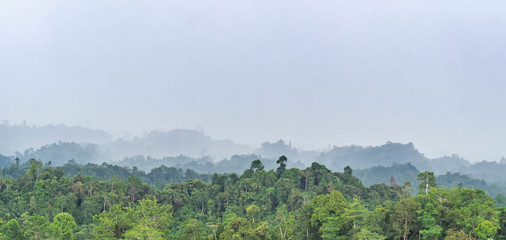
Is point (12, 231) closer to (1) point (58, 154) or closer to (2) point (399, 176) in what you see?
(2) point (399, 176)

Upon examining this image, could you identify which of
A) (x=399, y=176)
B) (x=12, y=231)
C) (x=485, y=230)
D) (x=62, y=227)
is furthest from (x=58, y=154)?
(x=485, y=230)

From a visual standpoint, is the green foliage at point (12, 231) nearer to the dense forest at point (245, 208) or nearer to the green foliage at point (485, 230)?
the dense forest at point (245, 208)

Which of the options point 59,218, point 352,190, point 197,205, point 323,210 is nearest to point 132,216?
point 59,218

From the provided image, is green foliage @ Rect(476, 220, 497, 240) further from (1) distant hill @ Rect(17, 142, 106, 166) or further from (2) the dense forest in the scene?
(1) distant hill @ Rect(17, 142, 106, 166)

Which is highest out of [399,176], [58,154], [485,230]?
[58,154]

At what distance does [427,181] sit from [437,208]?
9056 mm

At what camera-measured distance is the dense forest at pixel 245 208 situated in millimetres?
22312

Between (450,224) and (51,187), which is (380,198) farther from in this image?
(51,187)

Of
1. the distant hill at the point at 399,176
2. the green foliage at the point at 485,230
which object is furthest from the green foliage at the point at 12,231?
the distant hill at the point at 399,176

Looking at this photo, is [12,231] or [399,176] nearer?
[12,231]

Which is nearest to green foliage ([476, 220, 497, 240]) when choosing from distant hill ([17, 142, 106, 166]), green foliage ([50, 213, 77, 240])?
green foliage ([50, 213, 77, 240])

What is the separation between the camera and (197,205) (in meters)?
44.3

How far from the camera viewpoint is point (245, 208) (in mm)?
42594

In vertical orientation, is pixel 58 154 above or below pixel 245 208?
above
